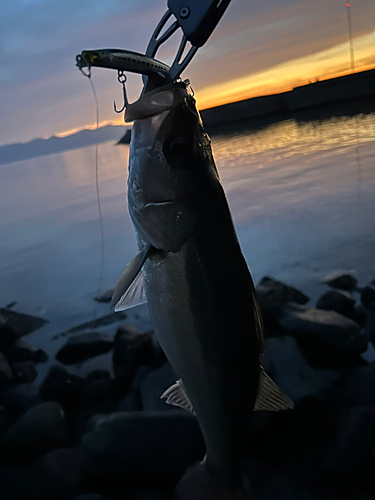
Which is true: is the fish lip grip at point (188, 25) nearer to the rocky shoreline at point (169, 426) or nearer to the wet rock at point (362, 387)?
the rocky shoreline at point (169, 426)

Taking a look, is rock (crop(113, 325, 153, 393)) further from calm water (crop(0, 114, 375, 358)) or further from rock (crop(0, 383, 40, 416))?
calm water (crop(0, 114, 375, 358))

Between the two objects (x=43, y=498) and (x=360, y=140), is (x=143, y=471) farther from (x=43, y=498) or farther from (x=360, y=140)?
(x=360, y=140)

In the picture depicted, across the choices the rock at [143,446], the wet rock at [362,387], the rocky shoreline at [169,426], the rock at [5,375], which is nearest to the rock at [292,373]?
the rocky shoreline at [169,426]

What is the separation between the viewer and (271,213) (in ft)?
22.0

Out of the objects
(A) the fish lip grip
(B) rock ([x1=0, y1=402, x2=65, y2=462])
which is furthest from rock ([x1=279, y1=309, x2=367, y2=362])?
(A) the fish lip grip

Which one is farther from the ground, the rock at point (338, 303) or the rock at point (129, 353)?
the rock at point (129, 353)

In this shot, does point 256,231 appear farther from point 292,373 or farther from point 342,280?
point 292,373

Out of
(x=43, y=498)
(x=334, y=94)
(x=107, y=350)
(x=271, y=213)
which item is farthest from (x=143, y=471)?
(x=334, y=94)

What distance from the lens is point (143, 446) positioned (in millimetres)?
1892

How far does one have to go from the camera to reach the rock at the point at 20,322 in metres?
3.71

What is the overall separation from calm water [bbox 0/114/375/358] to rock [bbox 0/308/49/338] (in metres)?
0.12

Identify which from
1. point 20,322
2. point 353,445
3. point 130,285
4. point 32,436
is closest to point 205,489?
point 353,445

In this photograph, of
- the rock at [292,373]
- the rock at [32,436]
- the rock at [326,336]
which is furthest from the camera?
the rock at [326,336]

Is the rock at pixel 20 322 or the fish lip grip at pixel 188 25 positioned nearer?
the fish lip grip at pixel 188 25
